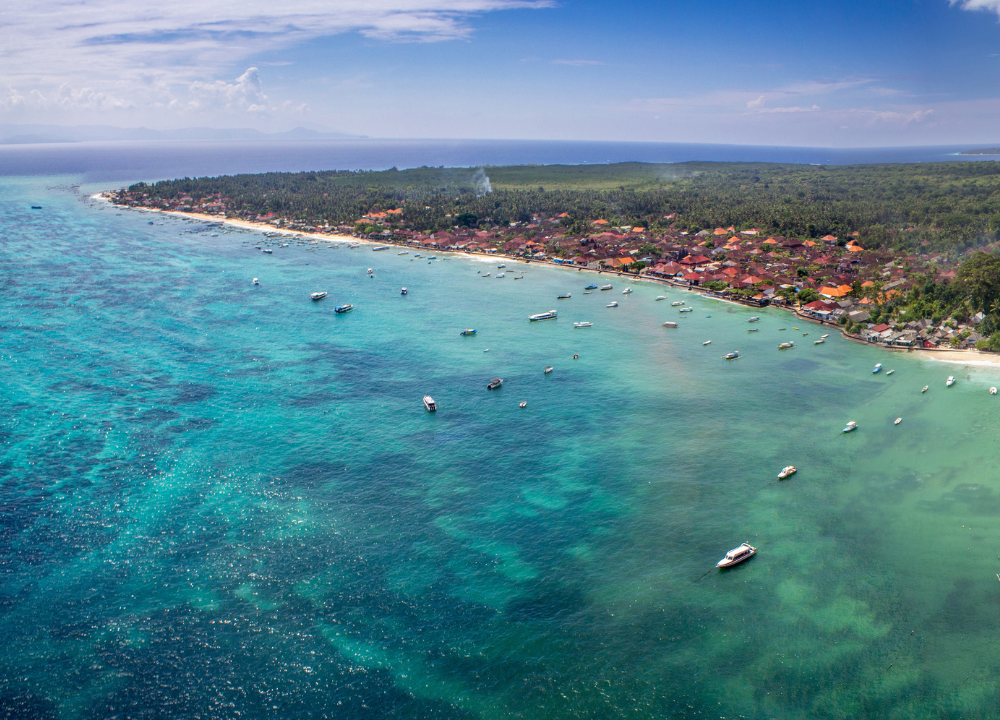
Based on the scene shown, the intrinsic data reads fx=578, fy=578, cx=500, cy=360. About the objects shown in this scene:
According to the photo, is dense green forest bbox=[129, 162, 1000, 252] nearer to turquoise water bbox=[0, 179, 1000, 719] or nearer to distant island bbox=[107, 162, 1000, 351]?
distant island bbox=[107, 162, 1000, 351]

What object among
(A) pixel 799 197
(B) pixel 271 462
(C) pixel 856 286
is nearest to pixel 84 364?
(B) pixel 271 462

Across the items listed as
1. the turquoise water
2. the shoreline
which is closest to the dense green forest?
the shoreline

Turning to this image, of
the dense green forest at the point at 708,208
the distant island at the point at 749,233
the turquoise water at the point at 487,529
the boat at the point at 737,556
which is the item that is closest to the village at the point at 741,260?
the distant island at the point at 749,233

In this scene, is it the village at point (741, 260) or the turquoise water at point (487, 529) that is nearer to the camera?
the turquoise water at point (487, 529)

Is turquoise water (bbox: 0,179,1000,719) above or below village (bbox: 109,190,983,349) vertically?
below

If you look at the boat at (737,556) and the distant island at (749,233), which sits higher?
the distant island at (749,233)

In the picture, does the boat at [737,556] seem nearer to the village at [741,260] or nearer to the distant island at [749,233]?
the village at [741,260]

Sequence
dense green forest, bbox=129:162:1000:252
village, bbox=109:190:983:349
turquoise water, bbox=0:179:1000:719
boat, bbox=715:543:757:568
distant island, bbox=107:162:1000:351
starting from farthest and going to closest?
dense green forest, bbox=129:162:1000:252
village, bbox=109:190:983:349
distant island, bbox=107:162:1000:351
boat, bbox=715:543:757:568
turquoise water, bbox=0:179:1000:719

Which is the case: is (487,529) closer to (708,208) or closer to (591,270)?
(591,270)
